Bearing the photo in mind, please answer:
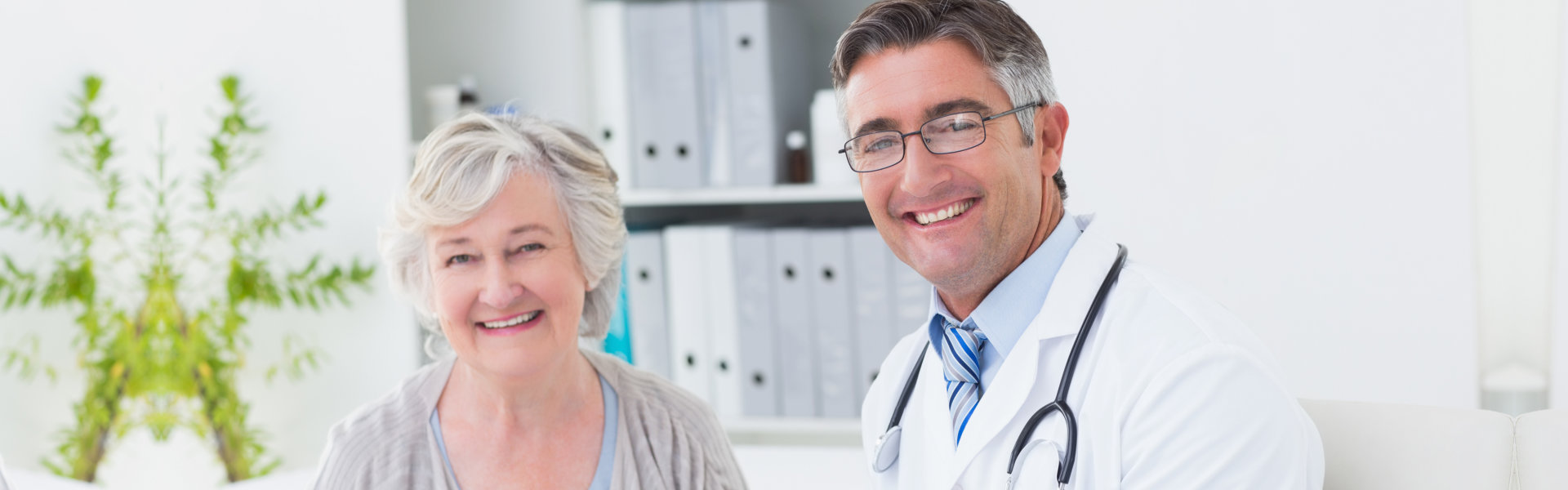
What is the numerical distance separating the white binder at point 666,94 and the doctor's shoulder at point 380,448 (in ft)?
2.95

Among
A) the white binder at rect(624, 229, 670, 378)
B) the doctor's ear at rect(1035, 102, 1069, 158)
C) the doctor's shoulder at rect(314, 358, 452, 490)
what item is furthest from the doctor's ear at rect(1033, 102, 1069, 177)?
the white binder at rect(624, 229, 670, 378)

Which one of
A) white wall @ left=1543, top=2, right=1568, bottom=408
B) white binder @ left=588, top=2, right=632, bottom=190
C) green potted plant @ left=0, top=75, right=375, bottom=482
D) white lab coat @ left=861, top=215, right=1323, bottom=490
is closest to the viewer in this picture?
white lab coat @ left=861, top=215, right=1323, bottom=490

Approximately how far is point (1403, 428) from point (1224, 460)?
10.7 inches

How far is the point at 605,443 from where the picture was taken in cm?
142

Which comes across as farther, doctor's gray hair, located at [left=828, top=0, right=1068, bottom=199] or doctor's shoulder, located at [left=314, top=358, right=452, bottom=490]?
doctor's shoulder, located at [left=314, top=358, right=452, bottom=490]

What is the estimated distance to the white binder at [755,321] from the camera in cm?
220

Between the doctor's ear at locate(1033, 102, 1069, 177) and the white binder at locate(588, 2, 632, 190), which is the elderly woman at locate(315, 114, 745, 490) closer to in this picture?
the doctor's ear at locate(1033, 102, 1069, 177)

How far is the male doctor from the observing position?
3.24 ft

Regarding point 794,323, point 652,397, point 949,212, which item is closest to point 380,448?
point 652,397

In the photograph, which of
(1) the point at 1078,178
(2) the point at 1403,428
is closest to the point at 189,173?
(1) the point at 1078,178

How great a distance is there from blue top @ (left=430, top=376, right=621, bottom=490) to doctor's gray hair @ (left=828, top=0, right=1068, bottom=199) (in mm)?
598

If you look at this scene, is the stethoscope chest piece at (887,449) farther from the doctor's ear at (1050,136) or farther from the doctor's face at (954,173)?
the doctor's ear at (1050,136)

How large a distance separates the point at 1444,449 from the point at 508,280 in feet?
3.43

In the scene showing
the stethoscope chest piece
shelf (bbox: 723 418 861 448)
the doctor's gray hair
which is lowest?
shelf (bbox: 723 418 861 448)
